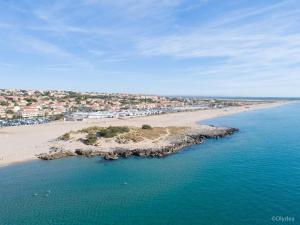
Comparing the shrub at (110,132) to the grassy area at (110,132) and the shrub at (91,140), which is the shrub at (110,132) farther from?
the shrub at (91,140)

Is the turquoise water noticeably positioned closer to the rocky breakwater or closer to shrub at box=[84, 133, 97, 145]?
the rocky breakwater

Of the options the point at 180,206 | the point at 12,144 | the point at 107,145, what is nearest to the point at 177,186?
the point at 180,206

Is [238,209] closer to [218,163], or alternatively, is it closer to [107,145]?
[218,163]

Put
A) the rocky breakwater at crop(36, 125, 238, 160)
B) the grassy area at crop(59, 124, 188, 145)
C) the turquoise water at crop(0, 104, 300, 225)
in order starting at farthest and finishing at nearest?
1. the grassy area at crop(59, 124, 188, 145)
2. the rocky breakwater at crop(36, 125, 238, 160)
3. the turquoise water at crop(0, 104, 300, 225)

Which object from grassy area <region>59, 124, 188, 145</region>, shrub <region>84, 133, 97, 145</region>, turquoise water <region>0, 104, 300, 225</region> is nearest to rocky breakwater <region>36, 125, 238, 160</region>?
grassy area <region>59, 124, 188, 145</region>

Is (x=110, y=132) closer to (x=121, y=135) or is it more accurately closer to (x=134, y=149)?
(x=121, y=135)

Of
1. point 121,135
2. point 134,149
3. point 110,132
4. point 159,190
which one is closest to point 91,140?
point 110,132

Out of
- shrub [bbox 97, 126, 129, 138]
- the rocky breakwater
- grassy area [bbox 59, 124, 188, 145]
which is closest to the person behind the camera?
the rocky breakwater

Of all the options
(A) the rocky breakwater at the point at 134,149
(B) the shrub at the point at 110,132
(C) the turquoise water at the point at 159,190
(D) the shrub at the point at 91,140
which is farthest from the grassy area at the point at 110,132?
(C) the turquoise water at the point at 159,190
